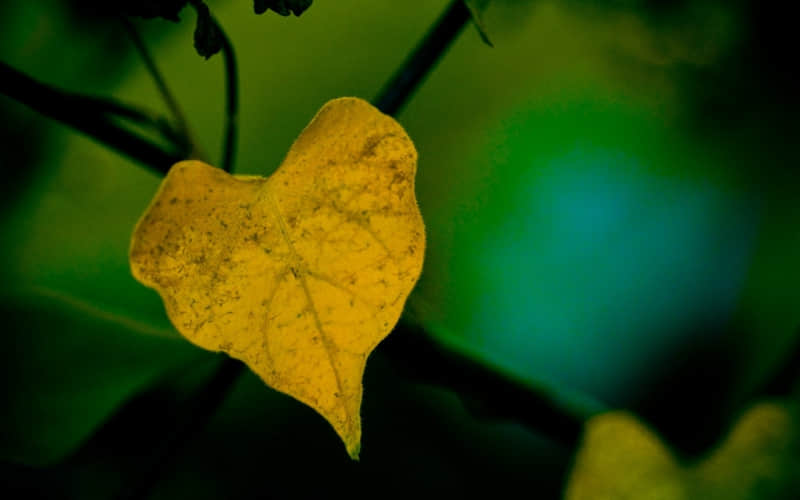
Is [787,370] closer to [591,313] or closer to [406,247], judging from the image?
[406,247]

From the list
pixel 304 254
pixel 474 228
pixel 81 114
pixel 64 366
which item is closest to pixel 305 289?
pixel 304 254

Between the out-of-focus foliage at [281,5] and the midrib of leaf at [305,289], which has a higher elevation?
the out-of-focus foliage at [281,5]

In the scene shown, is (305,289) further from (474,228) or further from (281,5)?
(474,228)

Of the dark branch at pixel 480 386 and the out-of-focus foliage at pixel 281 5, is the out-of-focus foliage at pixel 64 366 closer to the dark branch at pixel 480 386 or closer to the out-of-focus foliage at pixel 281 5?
the dark branch at pixel 480 386

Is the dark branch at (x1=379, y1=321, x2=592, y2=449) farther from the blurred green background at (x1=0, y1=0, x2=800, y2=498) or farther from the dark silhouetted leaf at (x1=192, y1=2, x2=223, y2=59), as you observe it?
the dark silhouetted leaf at (x1=192, y1=2, x2=223, y2=59)

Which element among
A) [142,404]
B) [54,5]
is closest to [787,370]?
[142,404]

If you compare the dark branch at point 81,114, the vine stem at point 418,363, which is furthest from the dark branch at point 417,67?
the dark branch at point 81,114

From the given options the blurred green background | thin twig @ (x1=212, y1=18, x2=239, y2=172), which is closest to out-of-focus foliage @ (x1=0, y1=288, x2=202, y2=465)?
the blurred green background
